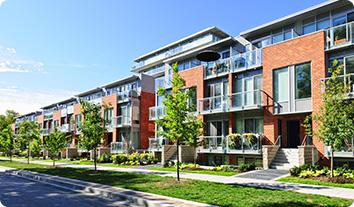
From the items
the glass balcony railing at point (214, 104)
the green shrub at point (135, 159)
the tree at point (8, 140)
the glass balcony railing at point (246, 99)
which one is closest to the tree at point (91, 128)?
the green shrub at point (135, 159)

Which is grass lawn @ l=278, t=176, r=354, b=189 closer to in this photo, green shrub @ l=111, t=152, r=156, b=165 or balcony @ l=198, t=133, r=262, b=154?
balcony @ l=198, t=133, r=262, b=154

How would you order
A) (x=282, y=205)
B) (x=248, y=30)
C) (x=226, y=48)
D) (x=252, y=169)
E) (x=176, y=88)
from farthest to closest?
(x=226, y=48) → (x=248, y=30) → (x=252, y=169) → (x=176, y=88) → (x=282, y=205)

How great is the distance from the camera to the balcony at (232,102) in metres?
22.3

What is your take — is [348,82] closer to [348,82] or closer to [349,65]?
[348,82]

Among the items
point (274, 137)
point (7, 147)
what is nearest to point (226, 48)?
point (274, 137)

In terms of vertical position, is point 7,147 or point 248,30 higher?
point 248,30

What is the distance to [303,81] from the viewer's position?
20.4 m

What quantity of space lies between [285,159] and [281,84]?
4.95m

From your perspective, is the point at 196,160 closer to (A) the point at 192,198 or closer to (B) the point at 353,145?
(B) the point at 353,145

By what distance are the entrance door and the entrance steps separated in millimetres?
1128

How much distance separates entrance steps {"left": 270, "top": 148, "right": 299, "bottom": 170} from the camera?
19.4 meters

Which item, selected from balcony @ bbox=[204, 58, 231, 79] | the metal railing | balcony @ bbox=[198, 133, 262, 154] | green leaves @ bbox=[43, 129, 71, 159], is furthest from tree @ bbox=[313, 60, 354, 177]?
green leaves @ bbox=[43, 129, 71, 159]

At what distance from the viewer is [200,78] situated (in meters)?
27.4

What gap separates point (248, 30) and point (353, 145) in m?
11.4
